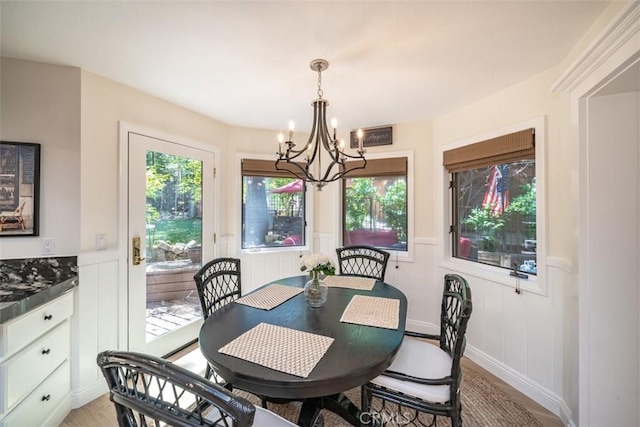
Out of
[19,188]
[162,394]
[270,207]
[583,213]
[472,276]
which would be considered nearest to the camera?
[162,394]

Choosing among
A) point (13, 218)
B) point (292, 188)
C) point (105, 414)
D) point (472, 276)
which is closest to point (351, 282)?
point (472, 276)

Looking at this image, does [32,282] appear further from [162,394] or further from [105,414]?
[162,394]

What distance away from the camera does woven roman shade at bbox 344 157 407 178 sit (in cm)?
315

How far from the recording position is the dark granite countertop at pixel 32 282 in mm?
1420

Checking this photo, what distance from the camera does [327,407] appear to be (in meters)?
1.69

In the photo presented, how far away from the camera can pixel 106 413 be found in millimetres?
1865

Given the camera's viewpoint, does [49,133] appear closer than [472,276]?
Yes

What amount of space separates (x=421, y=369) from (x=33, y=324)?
7.25 feet

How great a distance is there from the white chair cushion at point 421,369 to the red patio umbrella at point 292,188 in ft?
7.72

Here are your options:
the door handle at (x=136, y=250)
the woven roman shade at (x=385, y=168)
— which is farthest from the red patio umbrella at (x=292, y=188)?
the door handle at (x=136, y=250)

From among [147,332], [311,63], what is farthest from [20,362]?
[311,63]

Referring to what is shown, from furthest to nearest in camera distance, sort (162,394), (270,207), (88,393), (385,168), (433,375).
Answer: (270,207) → (385,168) → (88,393) → (433,375) → (162,394)

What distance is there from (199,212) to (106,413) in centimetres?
175

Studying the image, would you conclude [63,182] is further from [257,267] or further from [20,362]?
[257,267]
